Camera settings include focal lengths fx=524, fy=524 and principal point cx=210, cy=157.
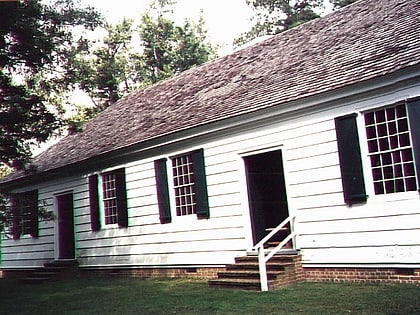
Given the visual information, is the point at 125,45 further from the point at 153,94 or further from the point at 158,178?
the point at 158,178

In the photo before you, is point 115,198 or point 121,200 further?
point 115,198

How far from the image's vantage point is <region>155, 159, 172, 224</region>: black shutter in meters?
13.4

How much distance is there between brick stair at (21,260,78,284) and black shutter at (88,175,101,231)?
1592 mm

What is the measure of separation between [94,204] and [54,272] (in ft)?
8.43

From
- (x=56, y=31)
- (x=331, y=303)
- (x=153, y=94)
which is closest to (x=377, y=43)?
(x=331, y=303)

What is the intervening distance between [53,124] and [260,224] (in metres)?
5.08

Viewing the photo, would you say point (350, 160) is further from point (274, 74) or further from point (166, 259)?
point (166, 259)

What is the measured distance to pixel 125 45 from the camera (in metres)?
35.5

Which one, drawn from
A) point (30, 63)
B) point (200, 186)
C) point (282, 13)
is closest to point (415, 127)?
point (200, 186)

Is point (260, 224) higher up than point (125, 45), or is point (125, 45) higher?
point (125, 45)

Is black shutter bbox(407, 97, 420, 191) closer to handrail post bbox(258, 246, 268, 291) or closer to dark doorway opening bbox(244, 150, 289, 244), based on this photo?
handrail post bbox(258, 246, 268, 291)

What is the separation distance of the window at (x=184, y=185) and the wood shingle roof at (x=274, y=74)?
2.81ft

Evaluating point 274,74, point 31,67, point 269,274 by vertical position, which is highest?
point 31,67

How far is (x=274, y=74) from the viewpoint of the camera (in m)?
12.8
